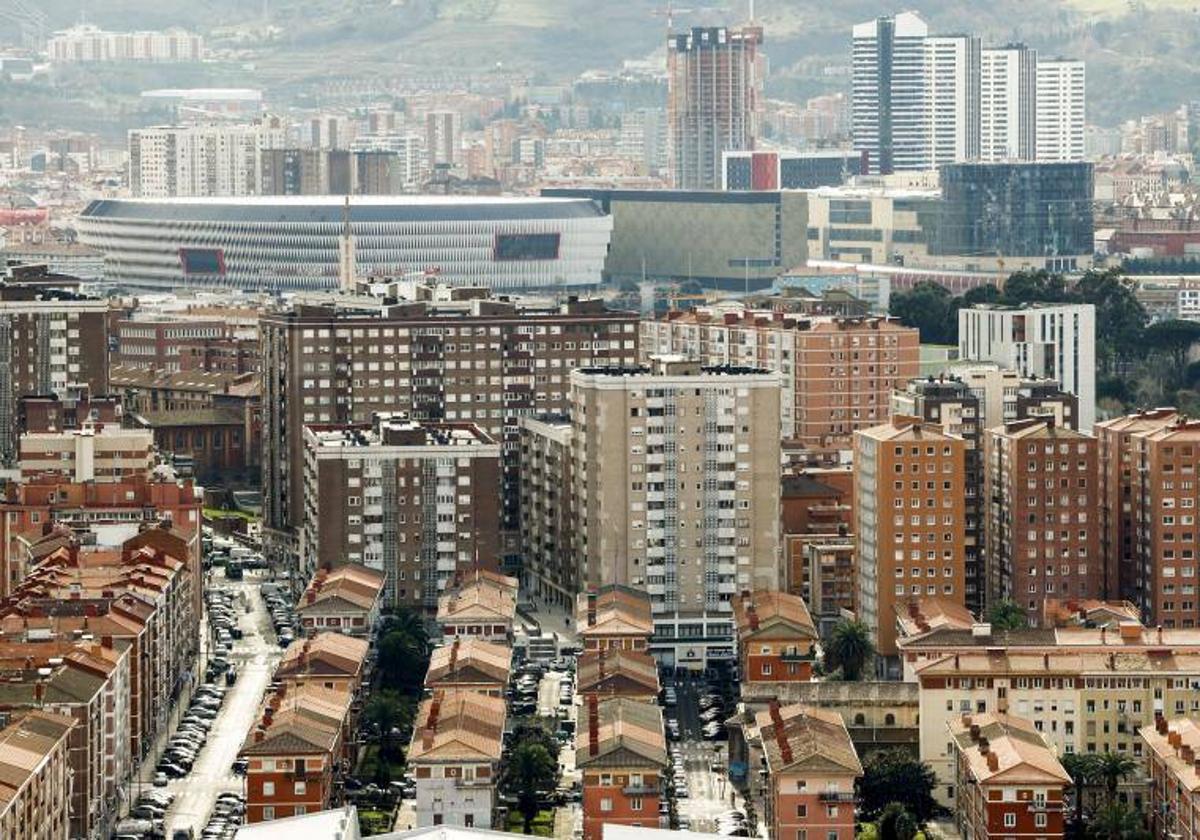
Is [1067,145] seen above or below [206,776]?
above

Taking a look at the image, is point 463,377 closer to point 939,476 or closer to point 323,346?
point 323,346

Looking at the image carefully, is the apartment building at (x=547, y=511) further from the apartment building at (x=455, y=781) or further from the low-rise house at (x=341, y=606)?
the apartment building at (x=455, y=781)

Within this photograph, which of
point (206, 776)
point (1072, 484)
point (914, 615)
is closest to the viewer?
point (206, 776)

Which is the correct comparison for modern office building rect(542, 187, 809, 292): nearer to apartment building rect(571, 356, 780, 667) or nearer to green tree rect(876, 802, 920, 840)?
apartment building rect(571, 356, 780, 667)

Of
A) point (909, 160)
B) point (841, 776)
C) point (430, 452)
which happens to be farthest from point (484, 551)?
point (909, 160)

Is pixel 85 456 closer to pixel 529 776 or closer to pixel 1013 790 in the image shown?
pixel 529 776

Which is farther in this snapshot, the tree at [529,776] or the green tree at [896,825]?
the tree at [529,776]

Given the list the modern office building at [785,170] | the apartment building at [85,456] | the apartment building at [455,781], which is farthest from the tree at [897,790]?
the modern office building at [785,170]

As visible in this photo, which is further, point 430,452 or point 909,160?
point 909,160
